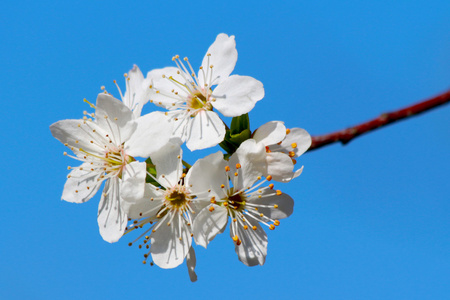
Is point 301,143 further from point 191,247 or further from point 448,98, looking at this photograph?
point 448,98

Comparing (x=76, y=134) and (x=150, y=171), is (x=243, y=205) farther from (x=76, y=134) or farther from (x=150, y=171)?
(x=76, y=134)

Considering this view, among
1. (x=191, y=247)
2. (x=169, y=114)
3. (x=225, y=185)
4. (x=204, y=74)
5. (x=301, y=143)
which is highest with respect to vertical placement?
(x=204, y=74)

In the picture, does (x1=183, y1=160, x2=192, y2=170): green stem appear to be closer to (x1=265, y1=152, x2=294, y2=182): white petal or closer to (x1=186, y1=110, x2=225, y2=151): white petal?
(x1=186, y1=110, x2=225, y2=151): white petal

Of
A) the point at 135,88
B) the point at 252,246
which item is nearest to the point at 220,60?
the point at 135,88

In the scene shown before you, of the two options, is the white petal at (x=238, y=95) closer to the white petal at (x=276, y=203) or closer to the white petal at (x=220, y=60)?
the white petal at (x=220, y=60)

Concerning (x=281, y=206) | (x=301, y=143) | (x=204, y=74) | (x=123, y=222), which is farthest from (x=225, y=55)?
(x=123, y=222)

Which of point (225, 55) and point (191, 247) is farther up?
point (225, 55)
